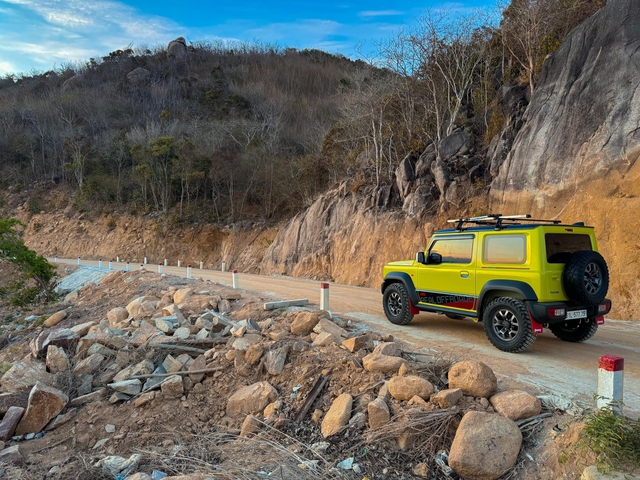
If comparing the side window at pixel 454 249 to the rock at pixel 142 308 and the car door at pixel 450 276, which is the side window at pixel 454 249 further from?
the rock at pixel 142 308

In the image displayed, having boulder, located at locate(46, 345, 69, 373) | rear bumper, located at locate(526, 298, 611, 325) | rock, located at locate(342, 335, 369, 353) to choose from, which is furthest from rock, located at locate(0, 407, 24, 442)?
rear bumper, located at locate(526, 298, 611, 325)

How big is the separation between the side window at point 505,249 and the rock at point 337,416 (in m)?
3.74

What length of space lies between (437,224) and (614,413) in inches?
528

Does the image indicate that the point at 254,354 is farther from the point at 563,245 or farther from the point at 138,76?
the point at 138,76

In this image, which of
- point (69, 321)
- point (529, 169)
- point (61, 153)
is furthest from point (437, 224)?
point (61, 153)

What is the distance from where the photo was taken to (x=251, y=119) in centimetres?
4912

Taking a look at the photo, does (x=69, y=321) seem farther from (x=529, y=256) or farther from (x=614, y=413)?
(x=614, y=413)

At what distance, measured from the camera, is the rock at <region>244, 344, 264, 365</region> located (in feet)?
22.9

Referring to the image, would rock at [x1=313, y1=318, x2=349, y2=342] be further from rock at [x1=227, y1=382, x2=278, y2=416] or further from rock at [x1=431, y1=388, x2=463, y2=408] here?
rock at [x1=431, y1=388, x2=463, y2=408]

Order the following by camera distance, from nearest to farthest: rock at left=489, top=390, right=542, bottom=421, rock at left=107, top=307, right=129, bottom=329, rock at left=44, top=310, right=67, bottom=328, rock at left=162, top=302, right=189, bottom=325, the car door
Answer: rock at left=489, top=390, right=542, bottom=421 → the car door → rock at left=162, top=302, right=189, bottom=325 → rock at left=107, top=307, right=129, bottom=329 → rock at left=44, top=310, right=67, bottom=328

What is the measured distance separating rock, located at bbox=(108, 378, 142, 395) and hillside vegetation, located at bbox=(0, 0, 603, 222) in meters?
14.4

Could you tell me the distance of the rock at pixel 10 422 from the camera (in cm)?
650

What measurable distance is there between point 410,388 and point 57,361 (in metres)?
7.03

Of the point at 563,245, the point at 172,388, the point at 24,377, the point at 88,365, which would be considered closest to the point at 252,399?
the point at 172,388
